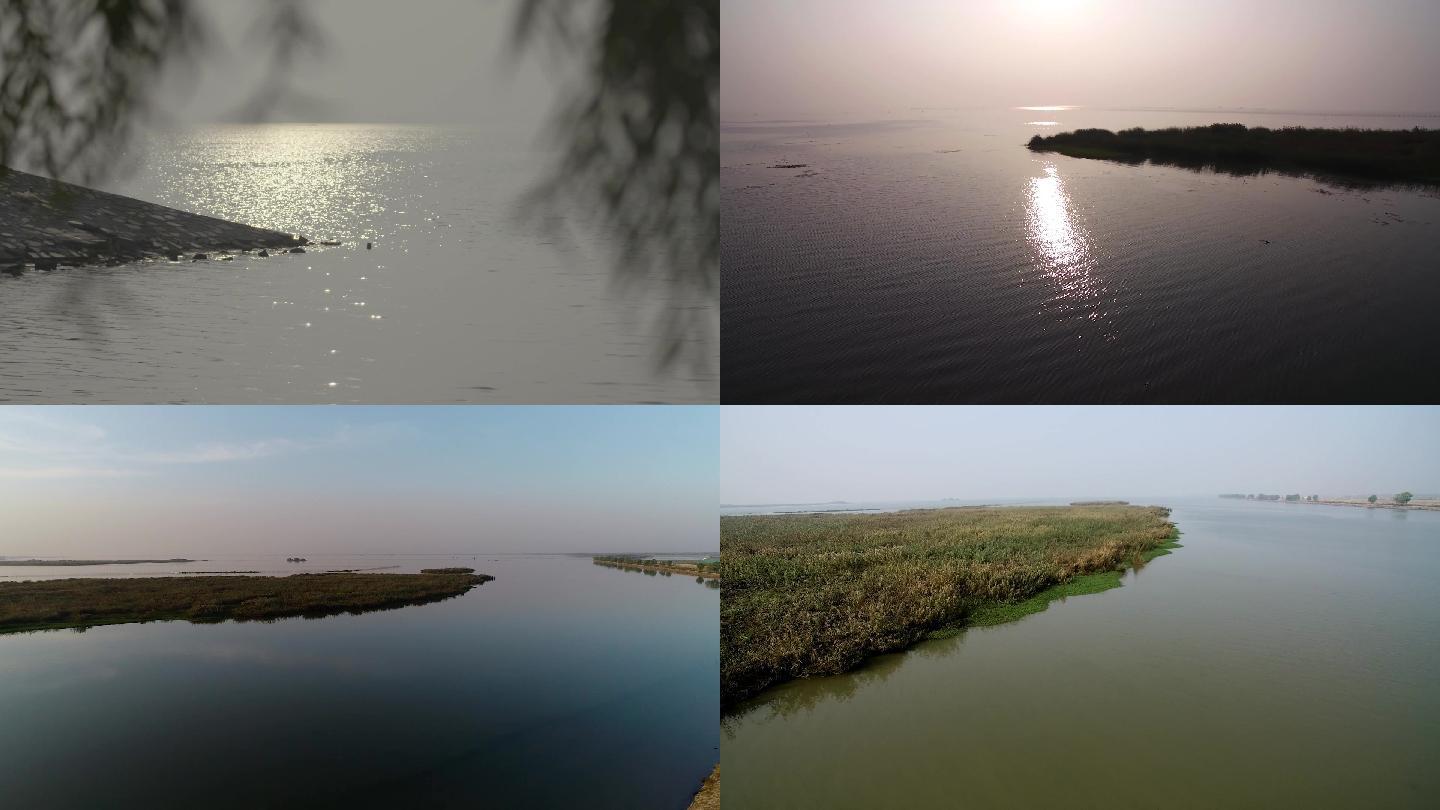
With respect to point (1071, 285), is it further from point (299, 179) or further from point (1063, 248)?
point (299, 179)

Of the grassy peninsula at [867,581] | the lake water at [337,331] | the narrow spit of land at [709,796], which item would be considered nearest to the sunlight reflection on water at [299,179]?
the lake water at [337,331]

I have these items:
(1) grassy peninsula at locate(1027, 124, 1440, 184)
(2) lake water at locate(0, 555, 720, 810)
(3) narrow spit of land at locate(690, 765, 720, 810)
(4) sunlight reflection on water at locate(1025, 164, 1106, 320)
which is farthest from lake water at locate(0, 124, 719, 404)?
(3) narrow spit of land at locate(690, 765, 720, 810)

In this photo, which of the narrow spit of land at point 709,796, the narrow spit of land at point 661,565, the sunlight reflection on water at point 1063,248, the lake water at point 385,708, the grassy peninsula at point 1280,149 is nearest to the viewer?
the sunlight reflection on water at point 1063,248

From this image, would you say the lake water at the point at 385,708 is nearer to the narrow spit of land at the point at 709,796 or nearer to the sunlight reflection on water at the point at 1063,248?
the narrow spit of land at the point at 709,796

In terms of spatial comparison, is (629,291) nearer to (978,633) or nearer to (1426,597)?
(978,633)

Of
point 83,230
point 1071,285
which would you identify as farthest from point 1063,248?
point 83,230

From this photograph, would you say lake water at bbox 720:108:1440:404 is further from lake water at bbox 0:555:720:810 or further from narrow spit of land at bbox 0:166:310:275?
narrow spit of land at bbox 0:166:310:275

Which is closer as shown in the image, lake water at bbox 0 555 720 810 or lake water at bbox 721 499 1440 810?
lake water at bbox 721 499 1440 810
